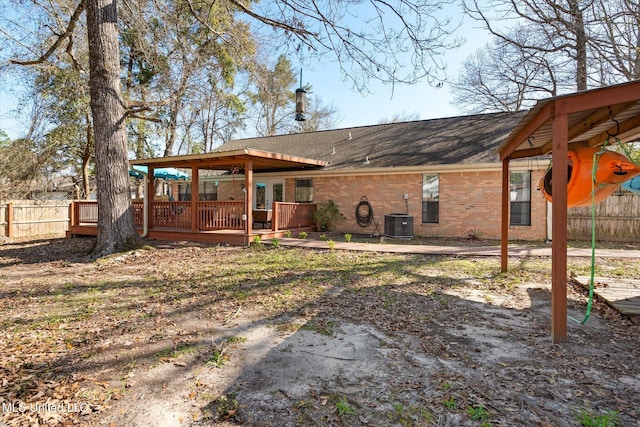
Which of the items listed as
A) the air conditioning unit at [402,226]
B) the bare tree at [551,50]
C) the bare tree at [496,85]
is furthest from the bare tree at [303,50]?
the bare tree at [496,85]

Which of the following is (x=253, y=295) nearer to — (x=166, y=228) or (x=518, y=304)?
(x=518, y=304)

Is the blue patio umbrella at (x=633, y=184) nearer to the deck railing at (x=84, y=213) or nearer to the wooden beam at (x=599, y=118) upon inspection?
the wooden beam at (x=599, y=118)

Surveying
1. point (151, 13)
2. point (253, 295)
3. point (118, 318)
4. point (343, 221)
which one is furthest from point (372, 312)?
point (151, 13)

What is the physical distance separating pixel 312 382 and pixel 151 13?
11.4 meters

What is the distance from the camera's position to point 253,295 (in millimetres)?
5086

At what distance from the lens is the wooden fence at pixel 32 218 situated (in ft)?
45.2

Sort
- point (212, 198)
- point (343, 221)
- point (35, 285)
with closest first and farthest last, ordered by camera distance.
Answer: point (35, 285) → point (343, 221) → point (212, 198)

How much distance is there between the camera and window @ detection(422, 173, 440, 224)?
11.8 m

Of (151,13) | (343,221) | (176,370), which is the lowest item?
(176,370)

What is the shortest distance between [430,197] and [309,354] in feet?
31.8

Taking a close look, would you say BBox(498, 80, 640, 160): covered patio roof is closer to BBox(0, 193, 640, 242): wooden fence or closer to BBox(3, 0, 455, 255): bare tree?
BBox(3, 0, 455, 255): bare tree

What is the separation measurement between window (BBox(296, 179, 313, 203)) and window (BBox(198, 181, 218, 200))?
15.3 ft

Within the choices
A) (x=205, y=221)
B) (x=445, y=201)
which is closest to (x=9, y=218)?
(x=205, y=221)

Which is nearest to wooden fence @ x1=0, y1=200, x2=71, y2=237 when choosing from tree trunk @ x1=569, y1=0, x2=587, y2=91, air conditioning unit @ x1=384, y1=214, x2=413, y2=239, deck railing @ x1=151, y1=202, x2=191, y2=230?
deck railing @ x1=151, y1=202, x2=191, y2=230
